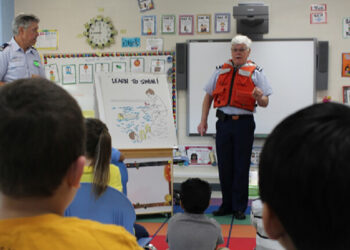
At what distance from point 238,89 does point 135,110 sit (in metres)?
0.91

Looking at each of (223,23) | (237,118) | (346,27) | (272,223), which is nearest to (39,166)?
(272,223)

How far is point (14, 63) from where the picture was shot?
3.40 meters

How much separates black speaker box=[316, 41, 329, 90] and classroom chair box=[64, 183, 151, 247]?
4.19 meters

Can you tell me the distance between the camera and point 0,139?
665mm

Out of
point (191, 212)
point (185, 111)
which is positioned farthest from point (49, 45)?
point (191, 212)

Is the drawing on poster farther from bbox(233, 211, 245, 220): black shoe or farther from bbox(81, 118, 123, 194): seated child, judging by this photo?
bbox(81, 118, 123, 194): seated child

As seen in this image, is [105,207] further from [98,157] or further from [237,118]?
[237,118]

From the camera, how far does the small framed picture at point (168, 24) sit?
211 inches

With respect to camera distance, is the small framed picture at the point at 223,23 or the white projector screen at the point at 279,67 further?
the small framed picture at the point at 223,23

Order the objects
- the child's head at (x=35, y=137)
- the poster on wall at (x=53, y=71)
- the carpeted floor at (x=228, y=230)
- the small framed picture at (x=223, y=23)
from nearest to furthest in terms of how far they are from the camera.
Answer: the child's head at (x=35, y=137) < the carpeted floor at (x=228, y=230) < the small framed picture at (x=223, y=23) < the poster on wall at (x=53, y=71)

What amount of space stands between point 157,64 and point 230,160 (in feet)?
7.13

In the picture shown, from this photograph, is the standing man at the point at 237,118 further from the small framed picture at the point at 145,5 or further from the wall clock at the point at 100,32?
the wall clock at the point at 100,32

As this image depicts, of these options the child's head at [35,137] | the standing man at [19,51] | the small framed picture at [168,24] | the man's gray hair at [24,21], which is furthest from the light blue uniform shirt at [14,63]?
the child's head at [35,137]

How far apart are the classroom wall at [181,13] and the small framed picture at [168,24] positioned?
0.06 metres
